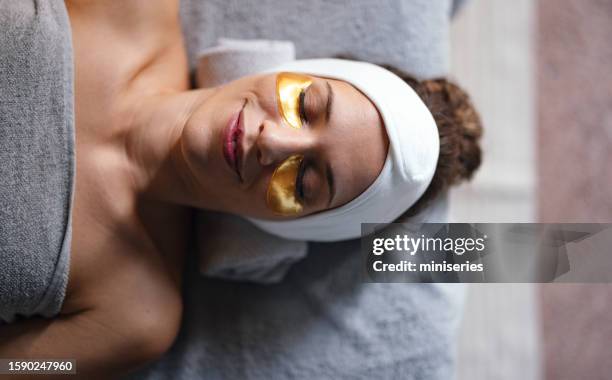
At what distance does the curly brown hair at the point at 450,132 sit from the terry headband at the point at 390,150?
2.4 inches

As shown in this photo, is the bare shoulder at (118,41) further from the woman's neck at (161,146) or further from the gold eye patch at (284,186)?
the gold eye patch at (284,186)

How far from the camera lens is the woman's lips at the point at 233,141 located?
877mm

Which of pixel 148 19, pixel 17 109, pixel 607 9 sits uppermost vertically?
pixel 607 9

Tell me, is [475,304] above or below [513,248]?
below

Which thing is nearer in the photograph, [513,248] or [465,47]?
[513,248]

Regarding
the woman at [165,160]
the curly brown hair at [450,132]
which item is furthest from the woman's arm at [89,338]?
the curly brown hair at [450,132]

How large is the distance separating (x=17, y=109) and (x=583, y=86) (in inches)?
63.1

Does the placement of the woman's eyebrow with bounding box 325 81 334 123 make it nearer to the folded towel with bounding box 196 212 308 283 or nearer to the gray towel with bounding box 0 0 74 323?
the folded towel with bounding box 196 212 308 283

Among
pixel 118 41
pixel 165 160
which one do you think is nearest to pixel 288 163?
pixel 165 160

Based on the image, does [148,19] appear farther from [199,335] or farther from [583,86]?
[583,86]

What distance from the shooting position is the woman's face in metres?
0.88

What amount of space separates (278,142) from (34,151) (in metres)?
0.45

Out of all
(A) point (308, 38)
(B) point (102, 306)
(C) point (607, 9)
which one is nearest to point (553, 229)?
(A) point (308, 38)

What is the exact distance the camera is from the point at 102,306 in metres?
1.02
